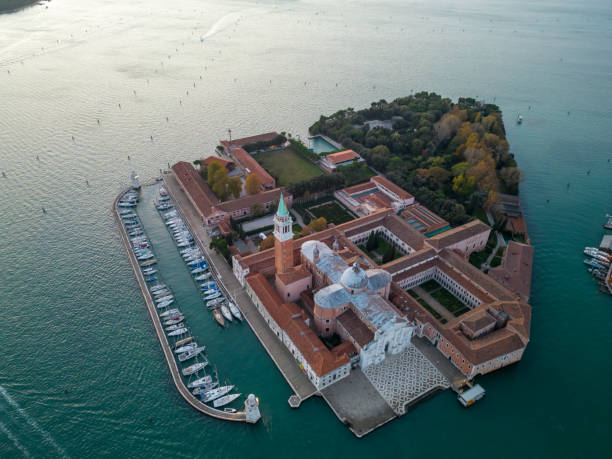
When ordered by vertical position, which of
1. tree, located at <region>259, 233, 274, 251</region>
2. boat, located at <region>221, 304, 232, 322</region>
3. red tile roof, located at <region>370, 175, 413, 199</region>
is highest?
red tile roof, located at <region>370, 175, 413, 199</region>

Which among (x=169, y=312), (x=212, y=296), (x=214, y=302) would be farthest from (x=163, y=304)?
(x=214, y=302)

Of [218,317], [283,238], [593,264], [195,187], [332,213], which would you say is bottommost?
[218,317]

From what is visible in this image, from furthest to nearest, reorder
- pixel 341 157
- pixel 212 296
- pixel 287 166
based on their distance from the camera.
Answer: pixel 287 166 → pixel 341 157 → pixel 212 296

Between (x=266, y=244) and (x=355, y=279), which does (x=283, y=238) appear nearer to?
(x=355, y=279)

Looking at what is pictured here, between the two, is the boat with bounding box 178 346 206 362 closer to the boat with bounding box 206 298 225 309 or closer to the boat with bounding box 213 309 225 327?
the boat with bounding box 213 309 225 327

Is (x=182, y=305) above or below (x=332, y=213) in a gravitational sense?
below

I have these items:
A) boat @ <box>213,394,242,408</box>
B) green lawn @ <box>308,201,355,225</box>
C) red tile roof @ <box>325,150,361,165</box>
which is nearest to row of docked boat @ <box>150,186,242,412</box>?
boat @ <box>213,394,242,408</box>

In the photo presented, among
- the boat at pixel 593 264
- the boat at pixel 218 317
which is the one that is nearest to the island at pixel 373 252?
the boat at pixel 218 317
